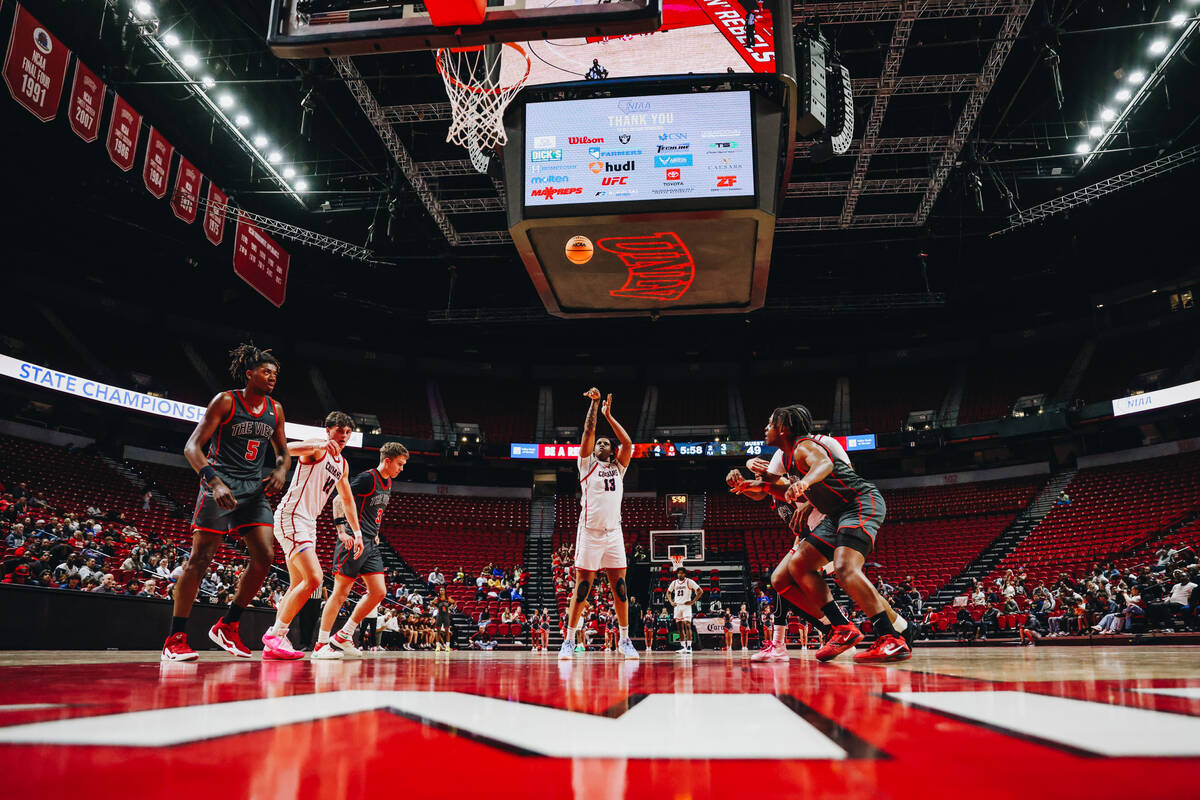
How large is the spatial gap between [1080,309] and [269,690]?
28.1 metres

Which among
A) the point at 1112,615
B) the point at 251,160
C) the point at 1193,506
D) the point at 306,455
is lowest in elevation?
the point at 1112,615

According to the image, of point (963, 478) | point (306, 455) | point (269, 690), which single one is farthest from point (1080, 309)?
point (269, 690)


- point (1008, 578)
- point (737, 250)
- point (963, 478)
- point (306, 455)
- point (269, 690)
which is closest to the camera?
point (269, 690)

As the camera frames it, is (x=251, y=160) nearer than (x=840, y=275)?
Yes

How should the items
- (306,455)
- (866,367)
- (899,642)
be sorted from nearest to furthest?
(899,642) < (306,455) < (866,367)

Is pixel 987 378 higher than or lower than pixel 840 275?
lower

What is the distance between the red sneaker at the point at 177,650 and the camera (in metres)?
4.04

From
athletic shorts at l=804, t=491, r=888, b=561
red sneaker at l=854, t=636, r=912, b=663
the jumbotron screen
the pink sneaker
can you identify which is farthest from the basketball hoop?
red sneaker at l=854, t=636, r=912, b=663

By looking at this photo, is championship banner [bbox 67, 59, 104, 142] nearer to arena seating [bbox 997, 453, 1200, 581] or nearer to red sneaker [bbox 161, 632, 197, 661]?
red sneaker [bbox 161, 632, 197, 661]

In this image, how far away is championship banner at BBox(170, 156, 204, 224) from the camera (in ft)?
39.8

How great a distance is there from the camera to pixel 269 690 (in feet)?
6.47

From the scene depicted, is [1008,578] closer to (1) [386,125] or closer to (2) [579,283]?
(2) [579,283]

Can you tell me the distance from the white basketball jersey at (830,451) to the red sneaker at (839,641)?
0.75m

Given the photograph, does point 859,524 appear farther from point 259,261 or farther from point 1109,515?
point 1109,515
